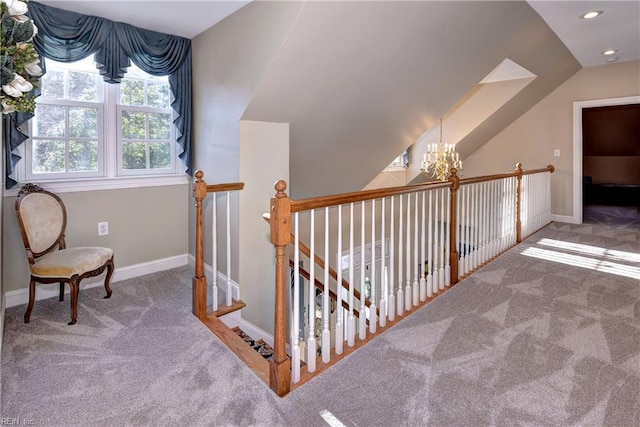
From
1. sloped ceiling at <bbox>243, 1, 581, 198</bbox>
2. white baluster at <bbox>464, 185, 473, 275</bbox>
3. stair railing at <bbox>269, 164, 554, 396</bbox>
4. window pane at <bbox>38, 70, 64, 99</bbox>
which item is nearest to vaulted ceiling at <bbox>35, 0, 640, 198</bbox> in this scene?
sloped ceiling at <bbox>243, 1, 581, 198</bbox>

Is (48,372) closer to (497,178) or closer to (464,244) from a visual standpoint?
(464,244)

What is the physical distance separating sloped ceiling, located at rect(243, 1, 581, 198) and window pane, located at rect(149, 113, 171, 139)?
126 cm

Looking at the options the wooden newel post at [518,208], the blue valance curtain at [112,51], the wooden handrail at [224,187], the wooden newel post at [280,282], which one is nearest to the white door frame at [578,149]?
the wooden newel post at [518,208]

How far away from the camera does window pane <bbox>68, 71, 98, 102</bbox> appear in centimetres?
320

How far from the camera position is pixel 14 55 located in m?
1.59

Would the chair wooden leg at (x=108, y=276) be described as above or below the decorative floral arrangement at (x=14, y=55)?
below

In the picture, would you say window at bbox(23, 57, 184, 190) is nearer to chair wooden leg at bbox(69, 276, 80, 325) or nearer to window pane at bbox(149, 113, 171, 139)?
window pane at bbox(149, 113, 171, 139)

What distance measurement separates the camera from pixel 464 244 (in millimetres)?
3697

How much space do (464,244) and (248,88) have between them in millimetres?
2528

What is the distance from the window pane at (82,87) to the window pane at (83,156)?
0.39 metres

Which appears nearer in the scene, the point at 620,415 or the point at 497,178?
the point at 620,415

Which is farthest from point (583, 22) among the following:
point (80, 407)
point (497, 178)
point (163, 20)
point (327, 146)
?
point (80, 407)

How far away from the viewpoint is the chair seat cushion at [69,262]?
8.49 ft

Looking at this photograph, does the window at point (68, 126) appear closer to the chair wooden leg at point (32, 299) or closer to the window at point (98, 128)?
the window at point (98, 128)
